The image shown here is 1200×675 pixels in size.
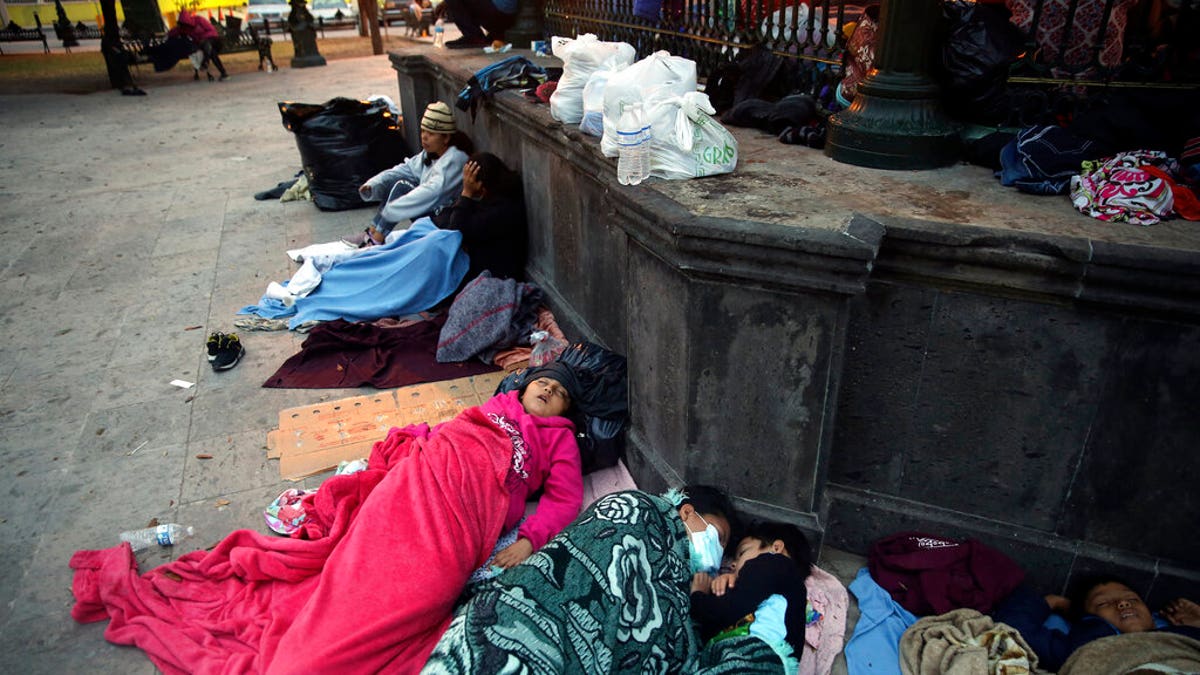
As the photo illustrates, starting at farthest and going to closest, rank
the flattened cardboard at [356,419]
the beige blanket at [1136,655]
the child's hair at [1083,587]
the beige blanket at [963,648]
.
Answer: the flattened cardboard at [356,419] → the child's hair at [1083,587] → the beige blanket at [963,648] → the beige blanket at [1136,655]

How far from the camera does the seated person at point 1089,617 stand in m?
2.29

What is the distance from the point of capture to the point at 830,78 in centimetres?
377

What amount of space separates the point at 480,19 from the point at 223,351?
15.2 feet

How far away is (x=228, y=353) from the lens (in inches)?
166

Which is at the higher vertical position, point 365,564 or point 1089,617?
point 365,564

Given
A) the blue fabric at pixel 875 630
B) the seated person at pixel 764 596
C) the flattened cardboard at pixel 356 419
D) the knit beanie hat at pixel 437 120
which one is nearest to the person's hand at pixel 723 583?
the seated person at pixel 764 596

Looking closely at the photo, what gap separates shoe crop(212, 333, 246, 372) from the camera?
415 cm

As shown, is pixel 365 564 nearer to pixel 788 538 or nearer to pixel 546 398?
pixel 546 398

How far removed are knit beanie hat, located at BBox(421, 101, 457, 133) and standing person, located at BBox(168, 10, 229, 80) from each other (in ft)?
41.2

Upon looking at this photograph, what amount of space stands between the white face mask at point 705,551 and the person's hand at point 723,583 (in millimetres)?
60

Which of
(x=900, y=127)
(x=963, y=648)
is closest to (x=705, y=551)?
(x=963, y=648)

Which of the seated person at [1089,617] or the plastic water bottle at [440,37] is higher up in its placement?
the plastic water bottle at [440,37]

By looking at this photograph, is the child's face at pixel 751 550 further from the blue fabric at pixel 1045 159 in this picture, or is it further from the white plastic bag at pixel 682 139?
the blue fabric at pixel 1045 159

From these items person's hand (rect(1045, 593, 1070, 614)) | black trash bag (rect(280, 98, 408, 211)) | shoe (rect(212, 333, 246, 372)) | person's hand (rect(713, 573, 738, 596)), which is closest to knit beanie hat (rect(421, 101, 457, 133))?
black trash bag (rect(280, 98, 408, 211))
